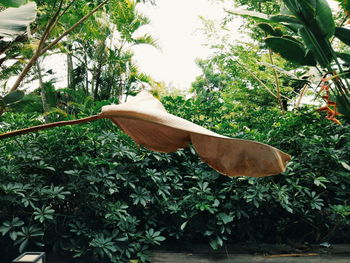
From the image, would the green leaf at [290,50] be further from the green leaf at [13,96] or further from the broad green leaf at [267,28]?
the green leaf at [13,96]

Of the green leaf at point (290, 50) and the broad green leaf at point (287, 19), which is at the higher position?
the broad green leaf at point (287, 19)

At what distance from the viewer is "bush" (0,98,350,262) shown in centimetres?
195

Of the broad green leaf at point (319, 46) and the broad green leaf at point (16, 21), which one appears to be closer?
the broad green leaf at point (319, 46)

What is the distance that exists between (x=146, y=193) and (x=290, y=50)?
4.57 feet

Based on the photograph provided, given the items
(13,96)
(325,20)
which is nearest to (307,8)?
(325,20)

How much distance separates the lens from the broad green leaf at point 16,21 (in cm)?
177

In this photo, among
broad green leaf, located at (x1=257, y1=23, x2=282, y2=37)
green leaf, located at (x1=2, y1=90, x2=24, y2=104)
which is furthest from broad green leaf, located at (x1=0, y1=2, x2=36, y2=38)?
broad green leaf, located at (x1=257, y1=23, x2=282, y2=37)

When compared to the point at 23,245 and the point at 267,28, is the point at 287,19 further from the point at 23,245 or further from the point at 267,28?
the point at 23,245

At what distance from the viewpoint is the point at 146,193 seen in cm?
214

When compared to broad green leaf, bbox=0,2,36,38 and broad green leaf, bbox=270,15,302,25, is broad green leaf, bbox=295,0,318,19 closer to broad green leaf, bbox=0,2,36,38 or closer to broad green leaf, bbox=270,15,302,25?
broad green leaf, bbox=270,15,302,25

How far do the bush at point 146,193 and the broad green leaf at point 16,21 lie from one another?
0.77 meters

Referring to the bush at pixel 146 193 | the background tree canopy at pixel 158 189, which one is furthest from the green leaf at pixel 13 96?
the bush at pixel 146 193

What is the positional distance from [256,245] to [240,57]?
12.9 feet

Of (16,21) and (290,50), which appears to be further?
(16,21)
